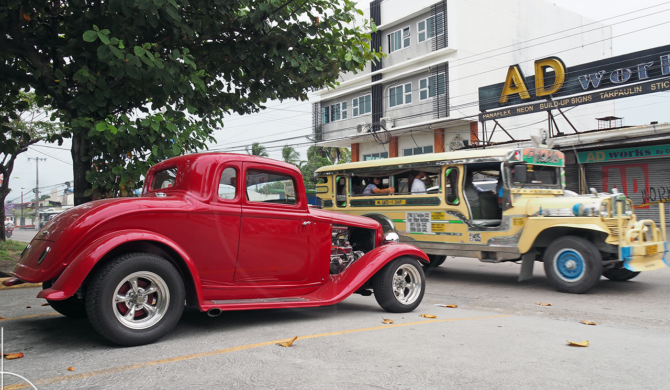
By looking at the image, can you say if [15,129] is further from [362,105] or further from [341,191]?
[362,105]

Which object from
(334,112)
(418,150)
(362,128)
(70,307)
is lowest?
(70,307)

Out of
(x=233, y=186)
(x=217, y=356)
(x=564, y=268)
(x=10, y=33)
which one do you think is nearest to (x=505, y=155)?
(x=564, y=268)

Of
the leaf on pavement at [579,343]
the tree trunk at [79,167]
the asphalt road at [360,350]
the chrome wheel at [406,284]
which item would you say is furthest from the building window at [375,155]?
the leaf on pavement at [579,343]

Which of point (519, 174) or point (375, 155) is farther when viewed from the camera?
point (375, 155)

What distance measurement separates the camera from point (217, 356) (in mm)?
3959

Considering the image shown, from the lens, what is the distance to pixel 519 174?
886cm

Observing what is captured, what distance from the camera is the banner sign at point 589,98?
17.1 m

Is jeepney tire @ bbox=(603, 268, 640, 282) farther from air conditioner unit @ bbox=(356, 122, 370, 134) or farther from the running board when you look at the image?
air conditioner unit @ bbox=(356, 122, 370, 134)

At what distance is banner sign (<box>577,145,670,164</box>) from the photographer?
18.5 m

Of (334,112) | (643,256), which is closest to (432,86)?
(334,112)

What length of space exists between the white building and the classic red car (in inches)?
746

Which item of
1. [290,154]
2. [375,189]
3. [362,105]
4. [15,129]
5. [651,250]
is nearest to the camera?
[651,250]

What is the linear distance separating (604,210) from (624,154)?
549 inches

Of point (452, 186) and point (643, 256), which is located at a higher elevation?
point (452, 186)
